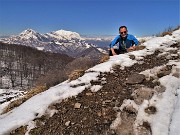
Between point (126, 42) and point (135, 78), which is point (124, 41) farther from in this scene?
point (135, 78)

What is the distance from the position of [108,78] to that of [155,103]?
231 centimetres

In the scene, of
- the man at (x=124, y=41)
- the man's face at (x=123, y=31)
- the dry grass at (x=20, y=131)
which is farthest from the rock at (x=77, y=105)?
the man's face at (x=123, y=31)

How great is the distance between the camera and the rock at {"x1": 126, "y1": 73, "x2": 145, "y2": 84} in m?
8.98

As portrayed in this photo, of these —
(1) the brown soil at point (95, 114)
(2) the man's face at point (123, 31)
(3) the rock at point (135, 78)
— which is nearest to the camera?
(1) the brown soil at point (95, 114)

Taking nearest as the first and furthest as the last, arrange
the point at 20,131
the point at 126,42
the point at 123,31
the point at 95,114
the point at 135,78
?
the point at 20,131
the point at 95,114
the point at 135,78
the point at 123,31
the point at 126,42

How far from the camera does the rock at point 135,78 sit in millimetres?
8979

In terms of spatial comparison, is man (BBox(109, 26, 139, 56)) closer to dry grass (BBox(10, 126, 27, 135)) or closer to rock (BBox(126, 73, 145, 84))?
rock (BBox(126, 73, 145, 84))

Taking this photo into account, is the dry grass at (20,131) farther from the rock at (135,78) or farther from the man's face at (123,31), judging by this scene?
the man's face at (123,31)

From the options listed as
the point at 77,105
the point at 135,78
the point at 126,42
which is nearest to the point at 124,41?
the point at 126,42

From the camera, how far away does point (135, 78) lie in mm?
9180

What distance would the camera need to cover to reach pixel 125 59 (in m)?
11.4

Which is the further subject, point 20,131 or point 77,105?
point 77,105

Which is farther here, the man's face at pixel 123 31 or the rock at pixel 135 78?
the man's face at pixel 123 31

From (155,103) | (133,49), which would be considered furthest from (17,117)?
(133,49)
